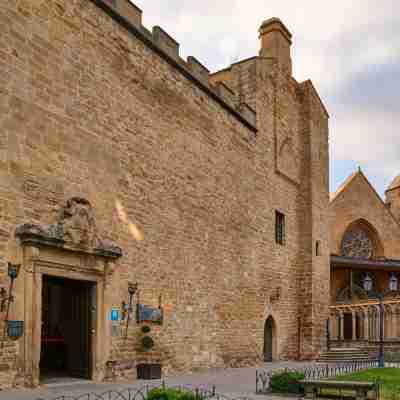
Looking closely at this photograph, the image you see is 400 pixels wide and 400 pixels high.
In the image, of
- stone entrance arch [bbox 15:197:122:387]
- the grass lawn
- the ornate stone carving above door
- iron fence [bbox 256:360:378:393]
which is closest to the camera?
the grass lawn

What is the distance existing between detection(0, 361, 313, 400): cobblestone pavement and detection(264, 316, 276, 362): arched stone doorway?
4567 mm

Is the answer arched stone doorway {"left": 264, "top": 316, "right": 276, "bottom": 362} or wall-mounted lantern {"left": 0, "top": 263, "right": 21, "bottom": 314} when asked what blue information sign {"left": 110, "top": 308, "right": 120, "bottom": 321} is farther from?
arched stone doorway {"left": 264, "top": 316, "right": 276, "bottom": 362}

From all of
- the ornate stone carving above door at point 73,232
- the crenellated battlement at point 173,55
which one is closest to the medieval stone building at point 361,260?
the crenellated battlement at point 173,55

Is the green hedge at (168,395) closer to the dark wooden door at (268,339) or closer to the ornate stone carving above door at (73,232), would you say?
the ornate stone carving above door at (73,232)

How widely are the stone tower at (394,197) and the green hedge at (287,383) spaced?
27706mm

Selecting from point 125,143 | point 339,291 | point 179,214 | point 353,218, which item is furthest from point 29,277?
point 353,218

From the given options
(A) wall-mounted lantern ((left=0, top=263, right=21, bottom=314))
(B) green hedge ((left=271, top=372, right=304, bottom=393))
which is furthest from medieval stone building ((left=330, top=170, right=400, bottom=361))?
(A) wall-mounted lantern ((left=0, top=263, right=21, bottom=314))

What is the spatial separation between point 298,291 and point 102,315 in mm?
10769

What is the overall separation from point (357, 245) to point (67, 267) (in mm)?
23543

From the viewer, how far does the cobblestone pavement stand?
8.20 meters

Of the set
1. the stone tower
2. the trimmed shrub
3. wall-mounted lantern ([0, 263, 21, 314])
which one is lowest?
the trimmed shrub

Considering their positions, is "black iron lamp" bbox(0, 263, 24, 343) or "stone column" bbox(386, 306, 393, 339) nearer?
"black iron lamp" bbox(0, 263, 24, 343)

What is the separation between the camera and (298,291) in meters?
19.9

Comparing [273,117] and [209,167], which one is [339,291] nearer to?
[273,117]
